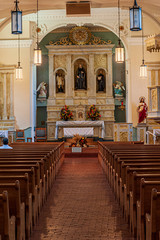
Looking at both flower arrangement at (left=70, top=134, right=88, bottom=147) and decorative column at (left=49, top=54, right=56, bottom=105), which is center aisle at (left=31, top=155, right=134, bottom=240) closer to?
flower arrangement at (left=70, top=134, right=88, bottom=147)

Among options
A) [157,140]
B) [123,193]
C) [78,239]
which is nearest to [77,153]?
[157,140]

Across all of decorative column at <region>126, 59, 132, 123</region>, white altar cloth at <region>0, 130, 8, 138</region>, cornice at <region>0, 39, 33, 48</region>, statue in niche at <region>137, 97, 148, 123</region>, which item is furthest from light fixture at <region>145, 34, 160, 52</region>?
cornice at <region>0, 39, 33, 48</region>

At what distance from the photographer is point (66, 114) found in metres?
18.1

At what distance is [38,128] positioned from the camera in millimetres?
17625

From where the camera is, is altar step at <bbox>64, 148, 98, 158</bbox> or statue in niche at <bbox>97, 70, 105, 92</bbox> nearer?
altar step at <bbox>64, 148, 98, 158</bbox>

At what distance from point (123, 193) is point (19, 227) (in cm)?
202

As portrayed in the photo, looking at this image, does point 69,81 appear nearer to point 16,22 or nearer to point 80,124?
point 80,124

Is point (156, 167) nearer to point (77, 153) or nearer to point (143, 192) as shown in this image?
point (143, 192)

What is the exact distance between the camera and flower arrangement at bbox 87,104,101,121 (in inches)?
712

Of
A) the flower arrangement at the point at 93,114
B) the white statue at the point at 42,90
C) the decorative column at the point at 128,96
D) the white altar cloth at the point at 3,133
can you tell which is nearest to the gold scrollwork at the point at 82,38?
the decorative column at the point at 128,96

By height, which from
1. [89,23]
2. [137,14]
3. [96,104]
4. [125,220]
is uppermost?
[89,23]

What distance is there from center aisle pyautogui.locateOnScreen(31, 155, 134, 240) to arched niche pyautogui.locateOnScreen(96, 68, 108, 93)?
1147 centimetres

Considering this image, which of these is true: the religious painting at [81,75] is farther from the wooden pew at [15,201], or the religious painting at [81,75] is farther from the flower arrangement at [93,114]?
the wooden pew at [15,201]

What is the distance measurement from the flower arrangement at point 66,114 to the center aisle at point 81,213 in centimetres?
1026
